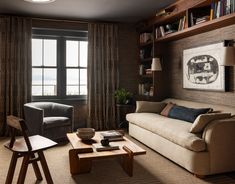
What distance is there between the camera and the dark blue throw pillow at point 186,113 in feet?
Result: 12.0

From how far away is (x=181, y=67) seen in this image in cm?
503

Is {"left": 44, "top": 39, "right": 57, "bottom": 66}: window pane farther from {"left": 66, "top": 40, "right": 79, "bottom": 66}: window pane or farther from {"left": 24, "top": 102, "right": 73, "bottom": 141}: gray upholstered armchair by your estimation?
{"left": 24, "top": 102, "right": 73, "bottom": 141}: gray upholstered armchair

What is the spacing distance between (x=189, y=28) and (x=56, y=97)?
3188mm

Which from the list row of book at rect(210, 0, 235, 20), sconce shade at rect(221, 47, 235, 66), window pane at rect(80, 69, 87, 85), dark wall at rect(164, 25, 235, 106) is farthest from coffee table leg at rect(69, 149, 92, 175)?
window pane at rect(80, 69, 87, 85)

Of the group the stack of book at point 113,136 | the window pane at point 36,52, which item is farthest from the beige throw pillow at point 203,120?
the window pane at point 36,52

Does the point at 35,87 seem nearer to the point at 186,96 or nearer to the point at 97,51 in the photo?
the point at 97,51

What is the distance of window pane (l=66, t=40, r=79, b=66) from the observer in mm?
5716

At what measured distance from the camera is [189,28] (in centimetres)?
414

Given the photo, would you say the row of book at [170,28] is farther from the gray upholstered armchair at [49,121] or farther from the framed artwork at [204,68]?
the gray upholstered armchair at [49,121]

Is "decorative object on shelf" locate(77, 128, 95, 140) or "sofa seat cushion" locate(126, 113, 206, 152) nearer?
"sofa seat cushion" locate(126, 113, 206, 152)

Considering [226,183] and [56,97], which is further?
[56,97]

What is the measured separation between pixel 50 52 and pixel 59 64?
33 cm

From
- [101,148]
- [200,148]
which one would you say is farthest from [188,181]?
[101,148]

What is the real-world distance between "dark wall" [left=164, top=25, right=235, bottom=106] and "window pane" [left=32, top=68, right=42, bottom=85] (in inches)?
110
